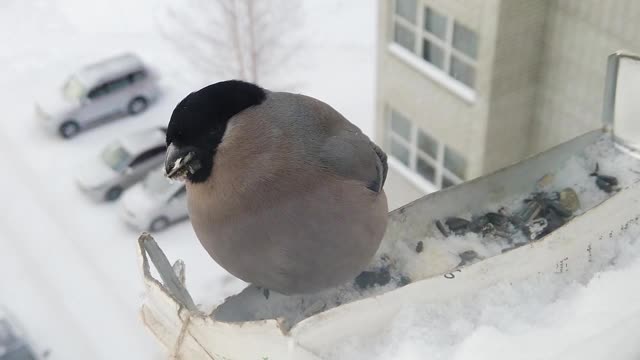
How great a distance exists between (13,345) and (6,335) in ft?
0.20

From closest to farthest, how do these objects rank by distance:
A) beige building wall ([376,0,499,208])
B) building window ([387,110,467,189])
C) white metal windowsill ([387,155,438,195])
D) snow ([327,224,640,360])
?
snow ([327,224,640,360]), beige building wall ([376,0,499,208]), building window ([387,110,467,189]), white metal windowsill ([387,155,438,195])

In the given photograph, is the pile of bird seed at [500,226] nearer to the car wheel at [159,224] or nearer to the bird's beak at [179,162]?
the bird's beak at [179,162]

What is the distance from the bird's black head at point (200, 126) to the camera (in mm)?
669

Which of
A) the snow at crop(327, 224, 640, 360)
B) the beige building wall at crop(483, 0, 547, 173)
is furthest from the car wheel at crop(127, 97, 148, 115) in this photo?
the snow at crop(327, 224, 640, 360)

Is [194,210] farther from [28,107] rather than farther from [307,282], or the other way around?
[28,107]

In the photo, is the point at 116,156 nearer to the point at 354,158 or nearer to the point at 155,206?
the point at 155,206

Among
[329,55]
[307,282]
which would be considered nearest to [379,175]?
[307,282]

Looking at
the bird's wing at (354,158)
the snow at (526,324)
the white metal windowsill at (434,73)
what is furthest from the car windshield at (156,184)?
the snow at (526,324)

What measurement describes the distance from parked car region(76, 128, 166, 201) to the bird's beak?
265 centimetres

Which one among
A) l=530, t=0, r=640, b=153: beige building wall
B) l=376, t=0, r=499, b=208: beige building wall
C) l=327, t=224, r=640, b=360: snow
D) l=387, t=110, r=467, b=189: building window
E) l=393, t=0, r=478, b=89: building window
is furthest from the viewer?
l=387, t=110, r=467, b=189: building window

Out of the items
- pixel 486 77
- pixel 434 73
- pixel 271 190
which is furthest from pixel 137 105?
pixel 271 190

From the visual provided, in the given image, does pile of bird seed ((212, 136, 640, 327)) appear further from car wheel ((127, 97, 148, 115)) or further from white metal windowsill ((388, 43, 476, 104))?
car wheel ((127, 97, 148, 115))

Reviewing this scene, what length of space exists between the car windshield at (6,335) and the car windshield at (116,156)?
0.87 meters

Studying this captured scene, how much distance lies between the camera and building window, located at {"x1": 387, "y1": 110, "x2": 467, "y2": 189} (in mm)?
2535
